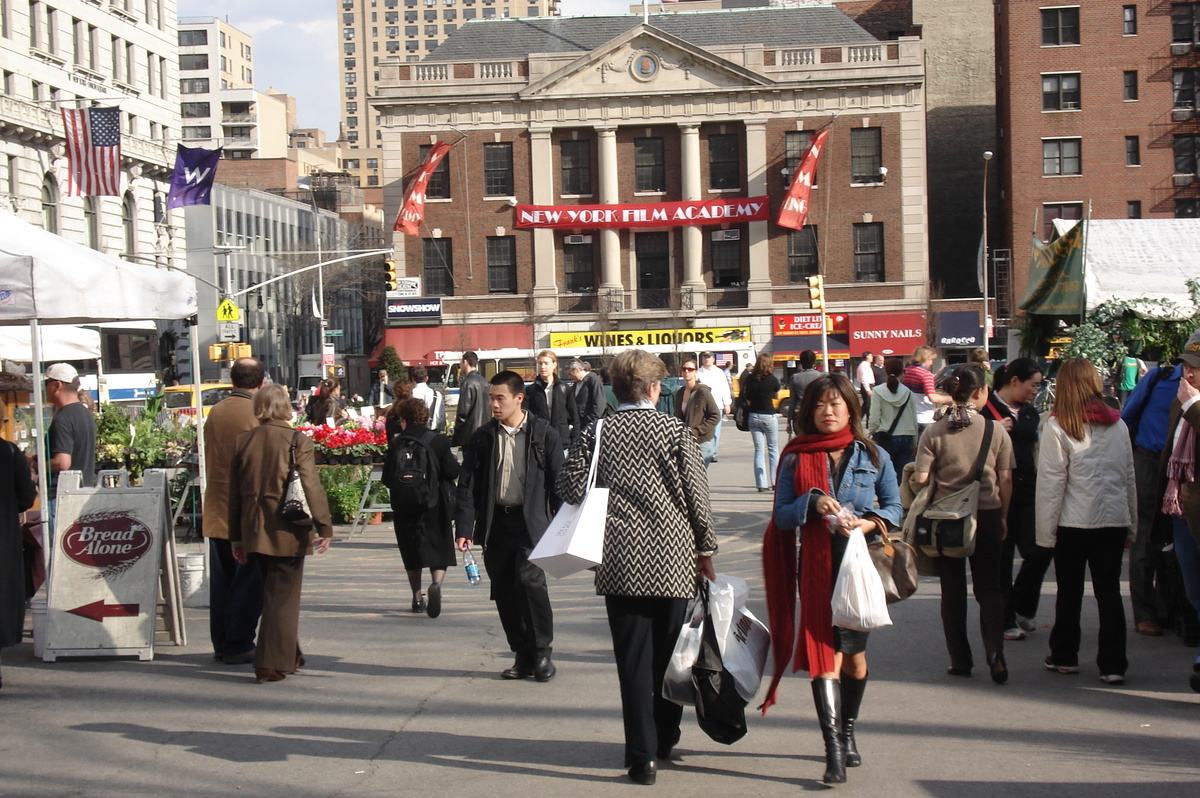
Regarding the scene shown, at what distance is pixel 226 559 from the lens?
8.11 meters

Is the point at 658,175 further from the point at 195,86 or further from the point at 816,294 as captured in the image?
the point at 195,86

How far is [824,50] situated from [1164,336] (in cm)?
4113

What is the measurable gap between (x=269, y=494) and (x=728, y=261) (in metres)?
44.8

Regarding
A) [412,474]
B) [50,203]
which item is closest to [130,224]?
[50,203]

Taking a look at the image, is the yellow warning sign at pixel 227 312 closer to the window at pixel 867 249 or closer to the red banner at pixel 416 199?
the red banner at pixel 416 199

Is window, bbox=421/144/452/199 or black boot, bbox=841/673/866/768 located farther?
window, bbox=421/144/452/199

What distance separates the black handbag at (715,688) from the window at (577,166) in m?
46.6

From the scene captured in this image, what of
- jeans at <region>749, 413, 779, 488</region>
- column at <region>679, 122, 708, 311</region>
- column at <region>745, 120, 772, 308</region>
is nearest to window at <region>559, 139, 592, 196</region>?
column at <region>679, 122, 708, 311</region>

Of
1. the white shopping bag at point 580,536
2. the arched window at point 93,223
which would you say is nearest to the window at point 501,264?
the arched window at point 93,223

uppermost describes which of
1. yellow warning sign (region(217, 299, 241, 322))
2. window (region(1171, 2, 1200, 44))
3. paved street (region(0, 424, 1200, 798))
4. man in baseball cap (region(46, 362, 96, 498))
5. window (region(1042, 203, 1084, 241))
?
window (region(1171, 2, 1200, 44))

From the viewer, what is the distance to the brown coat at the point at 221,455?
7.92 meters

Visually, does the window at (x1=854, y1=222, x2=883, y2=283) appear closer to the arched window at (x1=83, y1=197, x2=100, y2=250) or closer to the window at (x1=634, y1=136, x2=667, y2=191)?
the window at (x1=634, y1=136, x2=667, y2=191)

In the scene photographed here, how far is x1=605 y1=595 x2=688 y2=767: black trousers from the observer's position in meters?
5.42

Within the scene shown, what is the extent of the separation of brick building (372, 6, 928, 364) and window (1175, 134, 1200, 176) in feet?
36.6
